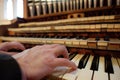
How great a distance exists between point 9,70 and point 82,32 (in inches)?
33.9

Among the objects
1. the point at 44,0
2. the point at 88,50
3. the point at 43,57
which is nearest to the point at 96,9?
the point at 88,50

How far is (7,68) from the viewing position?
0.44 m

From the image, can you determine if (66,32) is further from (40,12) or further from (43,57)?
(43,57)

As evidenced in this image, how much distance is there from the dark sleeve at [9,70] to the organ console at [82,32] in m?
0.14

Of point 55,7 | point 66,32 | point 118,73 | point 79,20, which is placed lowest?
point 118,73

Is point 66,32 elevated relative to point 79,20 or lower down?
lower down

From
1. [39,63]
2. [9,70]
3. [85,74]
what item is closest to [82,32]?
[85,74]

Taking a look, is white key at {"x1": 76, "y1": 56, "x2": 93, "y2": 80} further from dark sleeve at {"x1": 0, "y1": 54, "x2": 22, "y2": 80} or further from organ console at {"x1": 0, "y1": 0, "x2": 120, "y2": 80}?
dark sleeve at {"x1": 0, "y1": 54, "x2": 22, "y2": 80}

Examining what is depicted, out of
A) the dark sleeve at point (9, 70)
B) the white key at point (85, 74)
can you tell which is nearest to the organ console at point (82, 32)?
the white key at point (85, 74)

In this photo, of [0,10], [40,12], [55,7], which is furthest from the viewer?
[0,10]

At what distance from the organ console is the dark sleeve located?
0.46 ft

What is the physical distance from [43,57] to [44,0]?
1.31 metres

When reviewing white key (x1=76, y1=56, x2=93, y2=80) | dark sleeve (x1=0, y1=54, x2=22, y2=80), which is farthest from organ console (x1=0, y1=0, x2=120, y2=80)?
dark sleeve (x1=0, y1=54, x2=22, y2=80)

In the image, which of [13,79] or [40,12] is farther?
[40,12]
